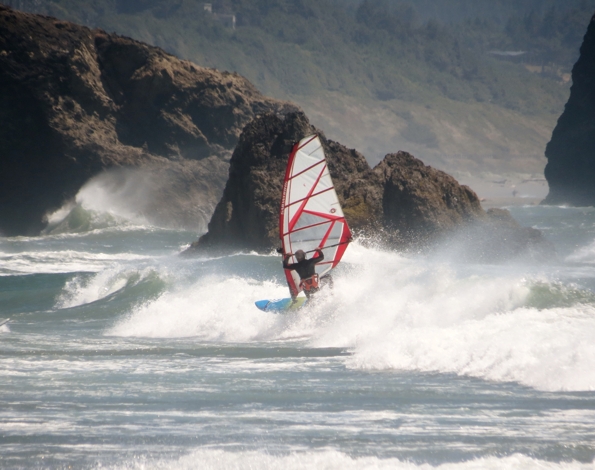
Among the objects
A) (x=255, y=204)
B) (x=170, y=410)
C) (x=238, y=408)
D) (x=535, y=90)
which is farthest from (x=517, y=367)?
(x=535, y=90)

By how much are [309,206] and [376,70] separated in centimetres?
15218

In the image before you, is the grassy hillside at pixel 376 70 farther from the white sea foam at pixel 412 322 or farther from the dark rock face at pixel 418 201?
the white sea foam at pixel 412 322

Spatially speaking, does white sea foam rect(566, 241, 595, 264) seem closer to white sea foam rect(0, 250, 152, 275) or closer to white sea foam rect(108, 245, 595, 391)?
white sea foam rect(108, 245, 595, 391)

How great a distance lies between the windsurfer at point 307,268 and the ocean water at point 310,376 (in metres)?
0.40

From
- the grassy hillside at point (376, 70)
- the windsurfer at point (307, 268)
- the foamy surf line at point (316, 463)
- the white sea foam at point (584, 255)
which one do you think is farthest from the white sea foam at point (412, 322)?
the grassy hillside at point (376, 70)

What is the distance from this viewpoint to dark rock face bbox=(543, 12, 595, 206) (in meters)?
49.7

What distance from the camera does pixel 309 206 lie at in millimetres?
12953

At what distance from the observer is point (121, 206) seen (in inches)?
1532

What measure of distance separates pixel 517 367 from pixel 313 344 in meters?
3.60

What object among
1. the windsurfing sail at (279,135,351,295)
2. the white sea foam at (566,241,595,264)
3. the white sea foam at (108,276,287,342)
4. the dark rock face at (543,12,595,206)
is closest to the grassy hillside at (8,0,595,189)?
the dark rock face at (543,12,595,206)

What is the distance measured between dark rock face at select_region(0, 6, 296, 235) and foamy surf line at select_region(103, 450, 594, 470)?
3160cm

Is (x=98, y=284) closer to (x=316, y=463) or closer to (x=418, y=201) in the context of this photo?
(x=418, y=201)

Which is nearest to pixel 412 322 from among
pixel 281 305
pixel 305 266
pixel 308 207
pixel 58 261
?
pixel 305 266

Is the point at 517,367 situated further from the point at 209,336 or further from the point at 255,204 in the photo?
the point at 255,204
